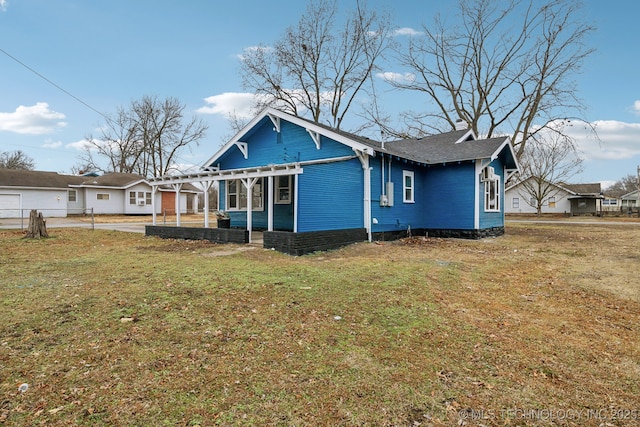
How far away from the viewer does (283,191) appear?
13.8 m

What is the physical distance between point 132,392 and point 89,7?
1754 cm

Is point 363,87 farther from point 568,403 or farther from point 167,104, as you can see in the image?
point 568,403

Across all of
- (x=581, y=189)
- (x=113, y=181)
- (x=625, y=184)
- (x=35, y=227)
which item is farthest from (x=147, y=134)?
(x=625, y=184)

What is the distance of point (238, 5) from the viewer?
14.5 metres

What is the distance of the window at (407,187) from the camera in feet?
44.0

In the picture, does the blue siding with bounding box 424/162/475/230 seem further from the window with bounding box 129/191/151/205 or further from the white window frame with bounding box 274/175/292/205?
the window with bounding box 129/191/151/205

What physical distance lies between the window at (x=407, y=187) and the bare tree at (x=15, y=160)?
56539 millimetres

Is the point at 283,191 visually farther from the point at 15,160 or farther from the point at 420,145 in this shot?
the point at 15,160

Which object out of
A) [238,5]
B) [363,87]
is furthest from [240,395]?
[363,87]

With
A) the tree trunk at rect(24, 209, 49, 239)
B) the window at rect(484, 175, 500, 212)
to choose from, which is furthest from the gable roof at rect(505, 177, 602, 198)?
the tree trunk at rect(24, 209, 49, 239)

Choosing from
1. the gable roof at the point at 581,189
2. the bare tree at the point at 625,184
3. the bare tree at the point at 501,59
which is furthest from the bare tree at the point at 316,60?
the bare tree at the point at 625,184

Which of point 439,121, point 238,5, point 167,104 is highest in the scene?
point 167,104

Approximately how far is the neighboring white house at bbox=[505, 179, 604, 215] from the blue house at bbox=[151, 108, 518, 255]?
33.7 m

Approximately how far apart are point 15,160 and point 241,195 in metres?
52.0
